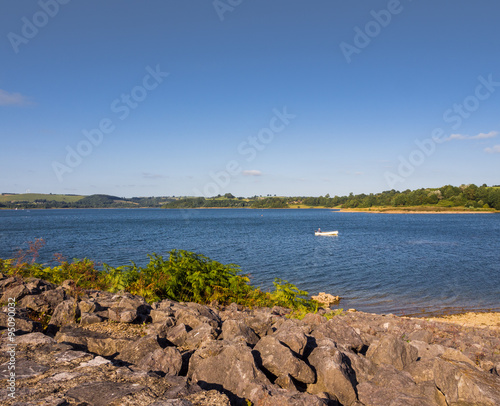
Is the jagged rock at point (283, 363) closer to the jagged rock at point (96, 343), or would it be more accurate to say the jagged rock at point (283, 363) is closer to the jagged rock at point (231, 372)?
the jagged rock at point (231, 372)

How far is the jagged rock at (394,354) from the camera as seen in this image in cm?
511

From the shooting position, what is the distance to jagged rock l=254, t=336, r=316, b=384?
14.5 feet

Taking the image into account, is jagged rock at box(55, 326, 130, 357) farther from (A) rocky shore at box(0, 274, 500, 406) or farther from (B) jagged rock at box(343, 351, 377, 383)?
(B) jagged rock at box(343, 351, 377, 383)

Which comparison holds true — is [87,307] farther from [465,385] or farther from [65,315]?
[465,385]

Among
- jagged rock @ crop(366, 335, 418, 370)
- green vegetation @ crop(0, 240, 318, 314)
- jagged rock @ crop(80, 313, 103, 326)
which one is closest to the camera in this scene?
jagged rock @ crop(366, 335, 418, 370)

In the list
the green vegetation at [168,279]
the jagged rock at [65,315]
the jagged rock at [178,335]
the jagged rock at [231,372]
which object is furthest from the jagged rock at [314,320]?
the jagged rock at [65,315]

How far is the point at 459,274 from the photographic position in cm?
3044

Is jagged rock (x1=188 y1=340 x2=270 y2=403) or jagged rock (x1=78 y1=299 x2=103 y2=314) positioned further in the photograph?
jagged rock (x1=78 y1=299 x2=103 y2=314)

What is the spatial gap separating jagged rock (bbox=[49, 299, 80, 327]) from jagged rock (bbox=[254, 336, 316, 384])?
374 cm

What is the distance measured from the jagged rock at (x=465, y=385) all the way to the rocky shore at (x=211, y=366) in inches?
0.5

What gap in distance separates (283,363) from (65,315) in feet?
13.9

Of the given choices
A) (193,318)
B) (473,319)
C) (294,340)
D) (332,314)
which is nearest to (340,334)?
(294,340)

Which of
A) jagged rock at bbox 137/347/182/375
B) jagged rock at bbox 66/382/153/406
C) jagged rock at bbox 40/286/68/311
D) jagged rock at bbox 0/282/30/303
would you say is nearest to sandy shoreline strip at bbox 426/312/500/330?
jagged rock at bbox 137/347/182/375

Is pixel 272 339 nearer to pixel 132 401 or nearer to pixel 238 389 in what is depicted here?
pixel 238 389
